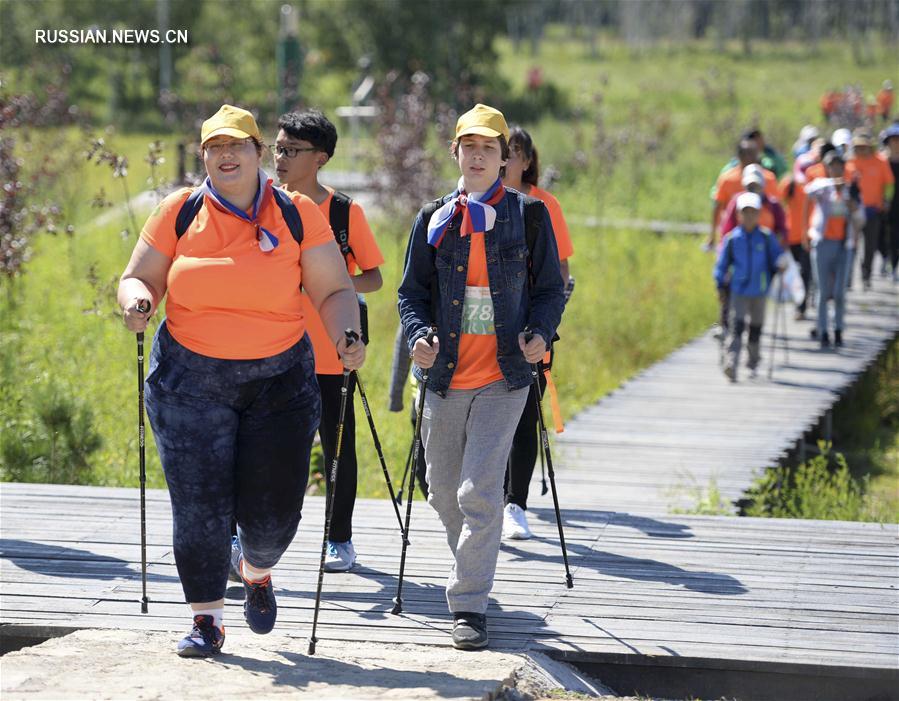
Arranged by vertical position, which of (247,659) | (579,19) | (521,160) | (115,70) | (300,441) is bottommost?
(247,659)

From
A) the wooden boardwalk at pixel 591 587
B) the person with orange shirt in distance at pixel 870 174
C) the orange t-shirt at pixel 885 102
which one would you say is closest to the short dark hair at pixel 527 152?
the wooden boardwalk at pixel 591 587

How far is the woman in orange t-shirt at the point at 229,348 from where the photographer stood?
4805 millimetres

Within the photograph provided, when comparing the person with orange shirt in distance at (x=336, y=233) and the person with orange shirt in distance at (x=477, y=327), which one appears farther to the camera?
the person with orange shirt in distance at (x=336, y=233)

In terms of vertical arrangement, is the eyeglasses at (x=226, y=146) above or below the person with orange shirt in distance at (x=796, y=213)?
below

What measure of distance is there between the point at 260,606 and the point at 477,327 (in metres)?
1.25

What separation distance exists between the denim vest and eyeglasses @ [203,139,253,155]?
820mm

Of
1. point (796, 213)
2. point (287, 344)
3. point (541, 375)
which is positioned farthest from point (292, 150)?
point (796, 213)

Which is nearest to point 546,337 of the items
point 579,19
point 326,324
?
point 326,324

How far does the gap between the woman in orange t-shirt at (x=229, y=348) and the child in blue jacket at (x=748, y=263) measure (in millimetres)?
7519

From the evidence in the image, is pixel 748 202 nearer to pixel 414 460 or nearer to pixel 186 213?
pixel 414 460

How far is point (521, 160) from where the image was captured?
6.65 metres

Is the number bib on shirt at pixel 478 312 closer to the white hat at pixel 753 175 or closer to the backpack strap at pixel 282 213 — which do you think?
the backpack strap at pixel 282 213

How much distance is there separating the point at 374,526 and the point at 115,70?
147 feet

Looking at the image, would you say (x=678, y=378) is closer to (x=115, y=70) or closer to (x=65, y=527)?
(x=65, y=527)
